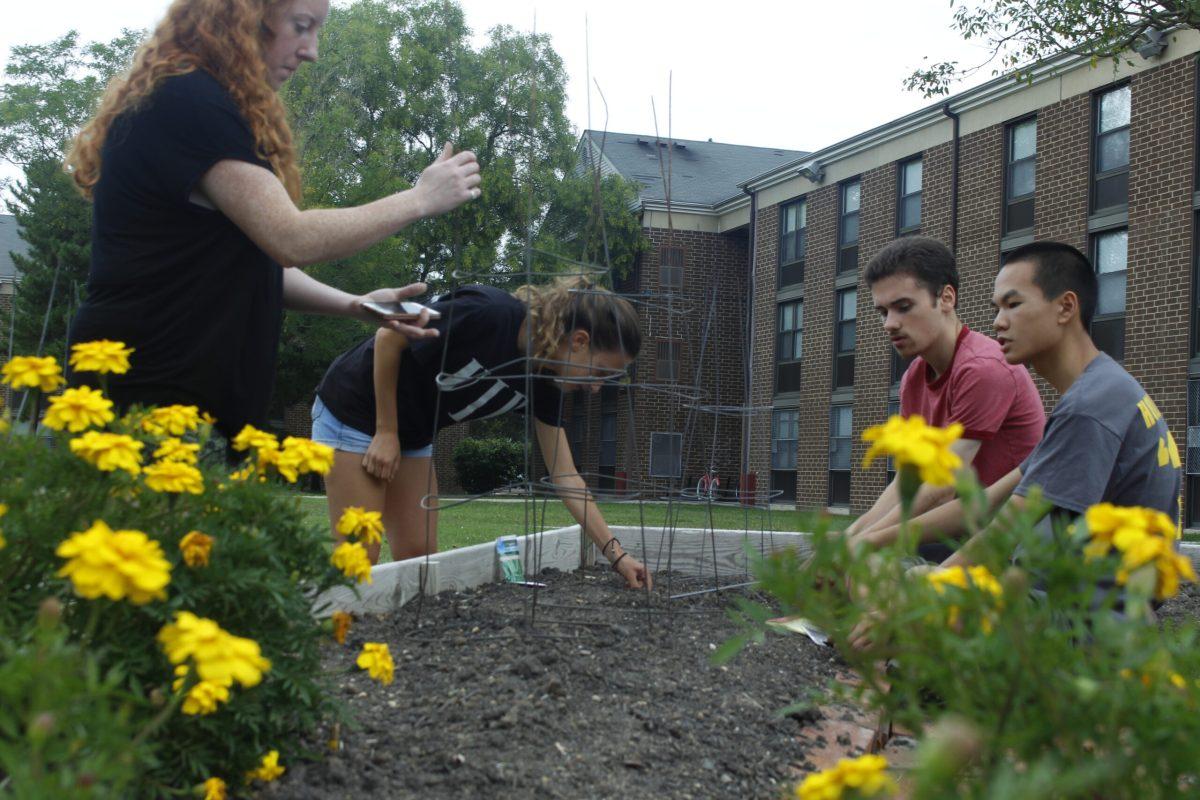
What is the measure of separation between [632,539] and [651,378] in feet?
77.1

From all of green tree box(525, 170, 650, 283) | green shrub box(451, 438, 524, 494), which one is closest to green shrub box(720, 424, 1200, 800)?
green tree box(525, 170, 650, 283)

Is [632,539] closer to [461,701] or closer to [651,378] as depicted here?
[461,701]

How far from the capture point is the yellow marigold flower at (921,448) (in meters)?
1.10

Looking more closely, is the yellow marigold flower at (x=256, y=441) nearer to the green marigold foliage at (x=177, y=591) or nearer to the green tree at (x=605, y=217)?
the green marigold foliage at (x=177, y=591)

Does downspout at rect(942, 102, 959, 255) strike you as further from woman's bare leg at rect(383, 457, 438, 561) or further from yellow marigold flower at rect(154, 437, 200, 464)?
yellow marigold flower at rect(154, 437, 200, 464)

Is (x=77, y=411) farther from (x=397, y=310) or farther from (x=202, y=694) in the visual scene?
(x=397, y=310)

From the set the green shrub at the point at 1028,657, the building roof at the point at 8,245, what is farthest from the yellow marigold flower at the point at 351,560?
the building roof at the point at 8,245

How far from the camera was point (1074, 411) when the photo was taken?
294 cm

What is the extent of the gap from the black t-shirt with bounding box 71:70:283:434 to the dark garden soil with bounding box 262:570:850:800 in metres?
0.88

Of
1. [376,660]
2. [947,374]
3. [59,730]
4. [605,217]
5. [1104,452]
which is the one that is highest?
[605,217]

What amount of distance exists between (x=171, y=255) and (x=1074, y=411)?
2273 mm

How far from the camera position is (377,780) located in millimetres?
2299

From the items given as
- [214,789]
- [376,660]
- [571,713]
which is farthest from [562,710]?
[214,789]

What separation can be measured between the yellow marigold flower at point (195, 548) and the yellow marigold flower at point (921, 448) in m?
1.03
